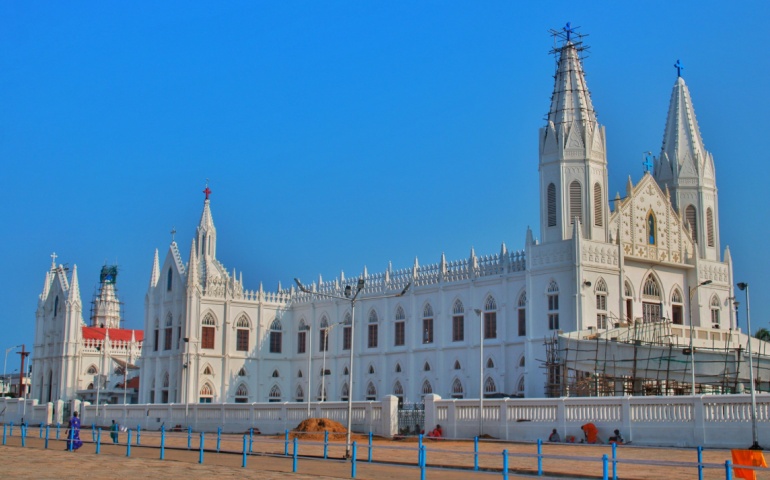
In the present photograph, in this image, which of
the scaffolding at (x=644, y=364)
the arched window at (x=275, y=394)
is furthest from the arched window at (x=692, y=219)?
the arched window at (x=275, y=394)

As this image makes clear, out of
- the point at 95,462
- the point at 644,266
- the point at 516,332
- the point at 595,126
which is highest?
the point at 595,126

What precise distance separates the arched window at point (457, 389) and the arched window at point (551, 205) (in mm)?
10290

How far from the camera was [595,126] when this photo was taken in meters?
50.5

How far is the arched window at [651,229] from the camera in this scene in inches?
2058

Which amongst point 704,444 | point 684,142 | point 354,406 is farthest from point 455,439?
point 684,142

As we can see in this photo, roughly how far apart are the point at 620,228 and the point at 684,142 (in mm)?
8689

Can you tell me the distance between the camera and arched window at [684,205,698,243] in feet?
180

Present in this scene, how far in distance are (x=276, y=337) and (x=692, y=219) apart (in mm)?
27974

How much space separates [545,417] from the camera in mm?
33031

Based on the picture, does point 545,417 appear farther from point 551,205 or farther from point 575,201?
point 551,205

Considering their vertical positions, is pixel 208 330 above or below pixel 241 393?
above

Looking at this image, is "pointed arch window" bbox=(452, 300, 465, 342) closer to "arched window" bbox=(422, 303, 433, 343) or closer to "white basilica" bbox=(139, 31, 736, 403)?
"white basilica" bbox=(139, 31, 736, 403)

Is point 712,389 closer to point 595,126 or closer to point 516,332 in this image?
point 516,332

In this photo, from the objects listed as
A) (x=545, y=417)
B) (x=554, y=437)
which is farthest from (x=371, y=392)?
(x=554, y=437)
